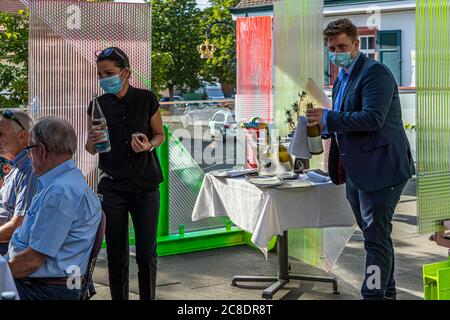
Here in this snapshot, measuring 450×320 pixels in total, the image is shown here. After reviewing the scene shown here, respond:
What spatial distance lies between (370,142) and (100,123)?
61.3 inches

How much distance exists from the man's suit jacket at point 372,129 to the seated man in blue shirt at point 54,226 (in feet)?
5.17

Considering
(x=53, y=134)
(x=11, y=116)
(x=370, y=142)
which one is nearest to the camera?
(x=53, y=134)

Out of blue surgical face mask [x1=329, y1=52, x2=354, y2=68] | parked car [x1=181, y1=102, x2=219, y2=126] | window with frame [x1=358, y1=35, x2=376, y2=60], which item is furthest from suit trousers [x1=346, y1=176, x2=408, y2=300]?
window with frame [x1=358, y1=35, x2=376, y2=60]

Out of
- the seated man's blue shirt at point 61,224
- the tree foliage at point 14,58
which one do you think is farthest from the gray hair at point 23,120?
the tree foliage at point 14,58

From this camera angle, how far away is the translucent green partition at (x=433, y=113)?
12.4 ft

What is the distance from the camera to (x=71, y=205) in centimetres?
297

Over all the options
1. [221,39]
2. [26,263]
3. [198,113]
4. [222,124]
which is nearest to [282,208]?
[26,263]

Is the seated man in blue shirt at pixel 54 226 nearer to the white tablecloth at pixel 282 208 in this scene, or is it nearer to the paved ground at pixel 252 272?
the white tablecloth at pixel 282 208

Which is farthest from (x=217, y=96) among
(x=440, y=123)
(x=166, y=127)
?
(x=440, y=123)

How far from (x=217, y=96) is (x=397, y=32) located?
645 inches

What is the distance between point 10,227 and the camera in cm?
338

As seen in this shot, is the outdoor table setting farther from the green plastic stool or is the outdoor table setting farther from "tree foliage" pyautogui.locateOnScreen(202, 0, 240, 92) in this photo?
"tree foliage" pyautogui.locateOnScreen(202, 0, 240, 92)

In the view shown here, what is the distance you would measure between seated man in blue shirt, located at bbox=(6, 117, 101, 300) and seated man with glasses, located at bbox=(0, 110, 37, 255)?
28 cm

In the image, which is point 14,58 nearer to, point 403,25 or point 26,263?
point 26,263
